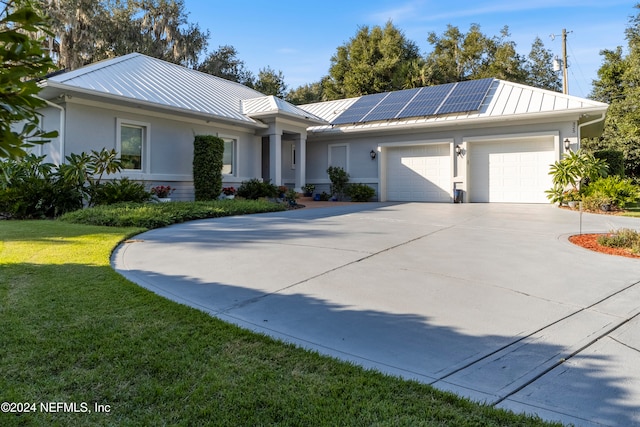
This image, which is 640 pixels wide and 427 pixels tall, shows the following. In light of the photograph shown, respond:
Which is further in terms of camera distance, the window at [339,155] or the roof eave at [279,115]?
the window at [339,155]

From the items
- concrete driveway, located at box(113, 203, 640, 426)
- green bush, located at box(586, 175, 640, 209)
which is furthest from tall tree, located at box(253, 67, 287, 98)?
concrete driveway, located at box(113, 203, 640, 426)

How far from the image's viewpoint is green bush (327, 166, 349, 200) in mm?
17438

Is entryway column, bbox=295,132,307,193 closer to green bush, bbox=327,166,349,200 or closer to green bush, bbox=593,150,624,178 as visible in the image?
green bush, bbox=327,166,349,200

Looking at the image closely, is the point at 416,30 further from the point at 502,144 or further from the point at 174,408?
the point at 174,408

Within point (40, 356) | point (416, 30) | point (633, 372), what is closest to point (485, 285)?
point (633, 372)

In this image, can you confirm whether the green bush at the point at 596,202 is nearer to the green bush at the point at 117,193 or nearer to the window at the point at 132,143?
the green bush at the point at 117,193

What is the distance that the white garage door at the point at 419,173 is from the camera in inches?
632

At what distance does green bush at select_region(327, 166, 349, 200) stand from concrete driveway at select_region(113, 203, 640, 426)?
978 cm

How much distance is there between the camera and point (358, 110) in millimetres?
18844

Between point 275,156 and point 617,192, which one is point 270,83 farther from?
point 617,192

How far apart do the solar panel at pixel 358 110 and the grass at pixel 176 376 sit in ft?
49.7

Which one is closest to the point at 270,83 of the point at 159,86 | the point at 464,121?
the point at 159,86

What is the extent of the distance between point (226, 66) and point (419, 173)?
68.6 ft

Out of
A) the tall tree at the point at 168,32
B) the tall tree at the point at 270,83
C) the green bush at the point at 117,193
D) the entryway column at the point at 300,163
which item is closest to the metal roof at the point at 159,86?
the entryway column at the point at 300,163
